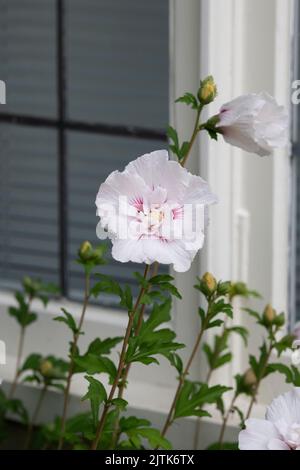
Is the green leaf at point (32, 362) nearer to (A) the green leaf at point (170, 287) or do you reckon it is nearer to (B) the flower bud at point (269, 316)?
(B) the flower bud at point (269, 316)

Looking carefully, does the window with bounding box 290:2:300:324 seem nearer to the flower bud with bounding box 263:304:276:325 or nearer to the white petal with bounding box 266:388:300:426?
the flower bud with bounding box 263:304:276:325

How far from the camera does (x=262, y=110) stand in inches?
56.1

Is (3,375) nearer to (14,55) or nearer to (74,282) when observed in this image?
(74,282)

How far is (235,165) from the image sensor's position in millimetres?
1878

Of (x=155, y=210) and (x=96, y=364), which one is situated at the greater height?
(x=155, y=210)

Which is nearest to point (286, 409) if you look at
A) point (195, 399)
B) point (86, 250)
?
point (195, 399)

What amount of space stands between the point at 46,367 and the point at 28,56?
0.56 meters

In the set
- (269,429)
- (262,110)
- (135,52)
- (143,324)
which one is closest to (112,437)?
(143,324)

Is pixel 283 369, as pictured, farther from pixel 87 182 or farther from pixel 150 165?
pixel 87 182

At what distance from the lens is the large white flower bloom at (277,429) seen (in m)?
1.29

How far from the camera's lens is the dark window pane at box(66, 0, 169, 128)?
201 centimetres

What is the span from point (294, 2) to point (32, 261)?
0.71 m

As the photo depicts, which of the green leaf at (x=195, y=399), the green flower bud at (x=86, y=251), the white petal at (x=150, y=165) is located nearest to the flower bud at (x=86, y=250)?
the green flower bud at (x=86, y=251)

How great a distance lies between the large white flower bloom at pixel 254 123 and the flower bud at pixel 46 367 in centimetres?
67
